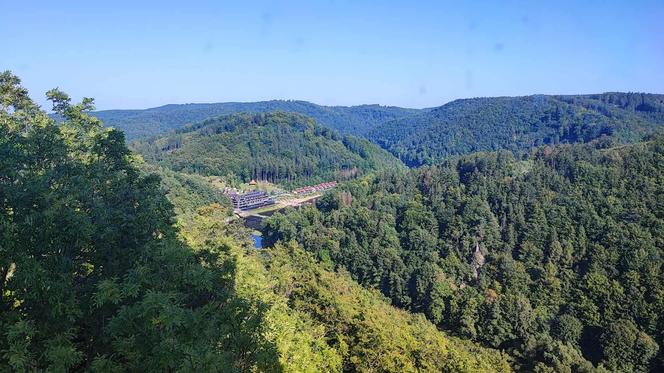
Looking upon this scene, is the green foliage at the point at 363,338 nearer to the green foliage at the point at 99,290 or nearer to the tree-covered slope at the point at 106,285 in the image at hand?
the tree-covered slope at the point at 106,285

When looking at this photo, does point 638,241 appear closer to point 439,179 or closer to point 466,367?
point 439,179

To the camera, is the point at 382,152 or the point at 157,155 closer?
the point at 157,155

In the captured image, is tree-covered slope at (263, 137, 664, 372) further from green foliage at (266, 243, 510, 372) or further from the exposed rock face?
green foliage at (266, 243, 510, 372)

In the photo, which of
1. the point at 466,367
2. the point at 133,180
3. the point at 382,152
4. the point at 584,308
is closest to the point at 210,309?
the point at 133,180

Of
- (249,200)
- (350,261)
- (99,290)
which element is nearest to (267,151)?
(249,200)

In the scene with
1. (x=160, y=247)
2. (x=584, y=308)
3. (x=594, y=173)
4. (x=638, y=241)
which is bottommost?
(x=584, y=308)

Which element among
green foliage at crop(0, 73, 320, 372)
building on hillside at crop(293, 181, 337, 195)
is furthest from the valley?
building on hillside at crop(293, 181, 337, 195)

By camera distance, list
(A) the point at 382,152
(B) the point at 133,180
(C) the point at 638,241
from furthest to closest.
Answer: (A) the point at 382,152 → (C) the point at 638,241 → (B) the point at 133,180

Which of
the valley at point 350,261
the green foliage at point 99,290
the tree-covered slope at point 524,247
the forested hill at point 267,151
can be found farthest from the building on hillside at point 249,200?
the green foliage at point 99,290
